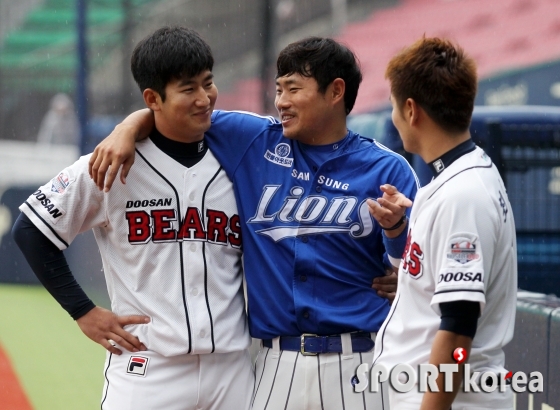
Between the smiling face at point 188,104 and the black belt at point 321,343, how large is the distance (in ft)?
2.08

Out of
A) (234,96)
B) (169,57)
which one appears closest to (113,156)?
(169,57)

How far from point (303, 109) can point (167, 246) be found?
0.54 metres

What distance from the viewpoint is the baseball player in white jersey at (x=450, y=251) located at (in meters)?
1.68

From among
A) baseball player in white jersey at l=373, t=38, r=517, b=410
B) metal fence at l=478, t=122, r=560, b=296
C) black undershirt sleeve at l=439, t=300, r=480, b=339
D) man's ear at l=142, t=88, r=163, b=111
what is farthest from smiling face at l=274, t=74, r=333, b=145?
metal fence at l=478, t=122, r=560, b=296

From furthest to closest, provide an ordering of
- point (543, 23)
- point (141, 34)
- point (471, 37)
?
point (471, 37) → point (543, 23) → point (141, 34)

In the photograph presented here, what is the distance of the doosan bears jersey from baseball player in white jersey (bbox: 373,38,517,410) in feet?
1.90

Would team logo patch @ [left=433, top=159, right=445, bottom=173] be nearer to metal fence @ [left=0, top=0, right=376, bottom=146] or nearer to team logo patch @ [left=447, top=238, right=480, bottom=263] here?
team logo patch @ [left=447, top=238, right=480, bottom=263]

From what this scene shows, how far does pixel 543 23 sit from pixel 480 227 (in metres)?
10.2

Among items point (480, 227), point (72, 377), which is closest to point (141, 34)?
point (72, 377)

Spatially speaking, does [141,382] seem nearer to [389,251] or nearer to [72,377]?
[389,251]

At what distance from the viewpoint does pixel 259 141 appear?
2398 millimetres

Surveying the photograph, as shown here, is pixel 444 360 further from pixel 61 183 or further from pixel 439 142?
pixel 61 183

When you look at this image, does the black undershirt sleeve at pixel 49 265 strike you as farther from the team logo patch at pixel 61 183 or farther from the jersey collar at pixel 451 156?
the jersey collar at pixel 451 156

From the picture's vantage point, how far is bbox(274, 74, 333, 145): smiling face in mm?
2348
